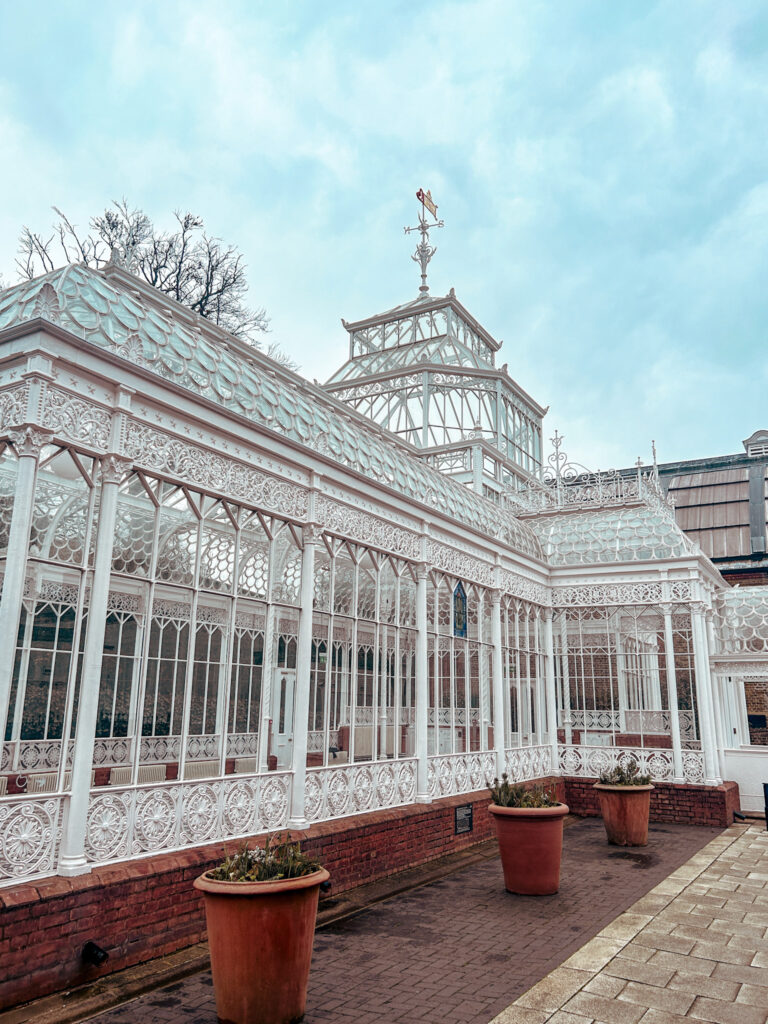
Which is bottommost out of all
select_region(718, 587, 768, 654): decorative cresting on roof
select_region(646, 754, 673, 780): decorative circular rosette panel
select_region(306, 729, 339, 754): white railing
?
select_region(646, 754, 673, 780): decorative circular rosette panel

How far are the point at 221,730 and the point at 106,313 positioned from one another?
364 cm

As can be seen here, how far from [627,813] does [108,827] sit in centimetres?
762

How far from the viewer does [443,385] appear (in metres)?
18.2

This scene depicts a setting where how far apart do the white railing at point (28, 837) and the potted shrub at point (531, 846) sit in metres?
4.53

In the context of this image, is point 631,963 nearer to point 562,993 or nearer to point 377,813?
point 562,993

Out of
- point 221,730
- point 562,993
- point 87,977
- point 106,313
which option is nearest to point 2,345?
point 106,313

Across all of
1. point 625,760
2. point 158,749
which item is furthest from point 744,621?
point 158,749

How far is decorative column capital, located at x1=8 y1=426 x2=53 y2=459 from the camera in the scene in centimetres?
520

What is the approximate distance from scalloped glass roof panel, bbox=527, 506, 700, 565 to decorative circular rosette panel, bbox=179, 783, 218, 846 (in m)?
9.75

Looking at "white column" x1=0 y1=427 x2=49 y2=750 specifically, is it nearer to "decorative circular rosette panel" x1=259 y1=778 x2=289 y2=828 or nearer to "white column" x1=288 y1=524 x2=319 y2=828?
"decorative circular rosette panel" x1=259 y1=778 x2=289 y2=828

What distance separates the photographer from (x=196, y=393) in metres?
6.43

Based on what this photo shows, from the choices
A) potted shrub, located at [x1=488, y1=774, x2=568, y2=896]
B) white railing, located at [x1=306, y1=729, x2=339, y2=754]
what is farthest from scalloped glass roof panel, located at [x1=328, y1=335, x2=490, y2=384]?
potted shrub, located at [x1=488, y1=774, x2=568, y2=896]

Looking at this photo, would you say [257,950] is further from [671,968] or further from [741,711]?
[741,711]

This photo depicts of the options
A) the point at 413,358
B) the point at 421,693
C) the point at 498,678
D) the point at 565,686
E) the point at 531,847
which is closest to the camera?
the point at 531,847
